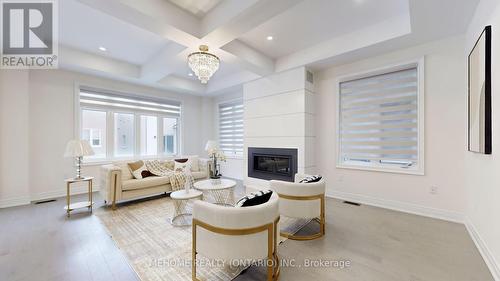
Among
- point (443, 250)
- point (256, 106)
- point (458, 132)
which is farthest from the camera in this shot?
point (256, 106)

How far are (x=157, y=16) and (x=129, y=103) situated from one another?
378 cm

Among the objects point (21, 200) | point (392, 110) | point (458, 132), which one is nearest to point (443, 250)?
point (458, 132)

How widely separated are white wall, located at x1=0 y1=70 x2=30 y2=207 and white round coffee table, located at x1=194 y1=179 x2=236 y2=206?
3546mm

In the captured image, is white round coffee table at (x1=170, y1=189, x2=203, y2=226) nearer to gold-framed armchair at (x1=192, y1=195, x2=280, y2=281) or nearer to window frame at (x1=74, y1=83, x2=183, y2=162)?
gold-framed armchair at (x1=192, y1=195, x2=280, y2=281)

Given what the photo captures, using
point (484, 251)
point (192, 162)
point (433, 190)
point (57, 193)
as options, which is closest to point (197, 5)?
point (192, 162)

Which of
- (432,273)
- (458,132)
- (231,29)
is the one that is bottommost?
(432,273)

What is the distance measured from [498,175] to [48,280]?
4.24m

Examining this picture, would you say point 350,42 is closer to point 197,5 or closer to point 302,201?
point 197,5

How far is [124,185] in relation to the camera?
151 inches

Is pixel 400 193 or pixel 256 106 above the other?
pixel 256 106

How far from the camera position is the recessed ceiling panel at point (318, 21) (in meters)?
2.81

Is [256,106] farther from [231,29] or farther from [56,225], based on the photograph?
[56,225]

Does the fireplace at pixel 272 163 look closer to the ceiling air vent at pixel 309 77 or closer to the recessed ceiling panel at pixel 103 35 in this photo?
the ceiling air vent at pixel 309 77

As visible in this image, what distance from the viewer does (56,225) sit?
2.96 m
